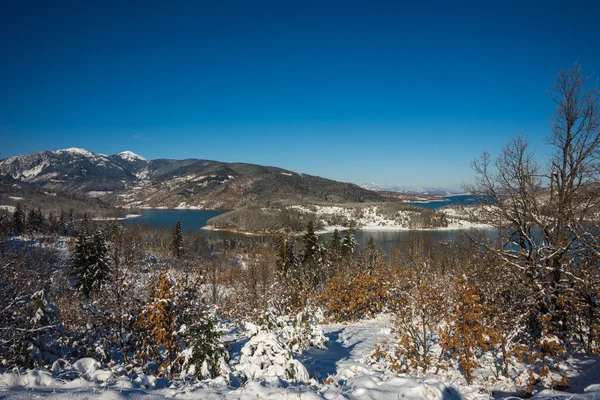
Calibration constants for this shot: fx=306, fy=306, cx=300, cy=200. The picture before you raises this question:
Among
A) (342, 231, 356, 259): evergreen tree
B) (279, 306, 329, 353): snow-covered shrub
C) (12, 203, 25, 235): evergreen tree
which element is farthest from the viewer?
(12, 203, 25, 235): evergreen tree

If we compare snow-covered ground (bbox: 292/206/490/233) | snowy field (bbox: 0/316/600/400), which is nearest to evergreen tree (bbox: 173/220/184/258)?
snowy field (bbox: 0/316/600/400)

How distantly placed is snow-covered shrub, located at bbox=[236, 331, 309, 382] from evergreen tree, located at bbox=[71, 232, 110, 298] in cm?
3142

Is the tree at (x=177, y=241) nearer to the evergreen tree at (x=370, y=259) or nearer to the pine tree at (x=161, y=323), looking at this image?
the evergreen tree at (x=370, y=259)

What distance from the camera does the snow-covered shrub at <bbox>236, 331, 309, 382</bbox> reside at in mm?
4844

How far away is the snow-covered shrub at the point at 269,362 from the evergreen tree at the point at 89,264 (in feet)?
103

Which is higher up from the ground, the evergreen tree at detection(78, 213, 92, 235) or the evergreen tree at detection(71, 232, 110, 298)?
the evergreen tree at detection(78, 213, 92, 235)

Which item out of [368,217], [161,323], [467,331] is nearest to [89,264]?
[161,323]

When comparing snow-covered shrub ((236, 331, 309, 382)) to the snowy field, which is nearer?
the snowy field

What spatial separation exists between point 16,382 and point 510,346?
808 centimetres

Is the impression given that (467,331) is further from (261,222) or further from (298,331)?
(261,222)

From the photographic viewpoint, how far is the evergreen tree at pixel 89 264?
30.4 meters

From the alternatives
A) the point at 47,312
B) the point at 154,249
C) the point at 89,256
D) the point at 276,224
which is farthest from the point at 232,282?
the point at 276,224

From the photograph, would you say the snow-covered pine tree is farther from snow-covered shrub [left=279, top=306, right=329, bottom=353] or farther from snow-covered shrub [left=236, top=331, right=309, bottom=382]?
snow-covered shrub [left=279, top=306, right=329, bottom=353]

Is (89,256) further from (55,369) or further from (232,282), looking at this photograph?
(55,369)
